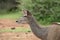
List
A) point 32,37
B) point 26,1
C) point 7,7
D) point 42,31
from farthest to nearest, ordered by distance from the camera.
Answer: point 7,7
point 26,1
point 32,37
point 42,31

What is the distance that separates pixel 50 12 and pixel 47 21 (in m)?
0.63

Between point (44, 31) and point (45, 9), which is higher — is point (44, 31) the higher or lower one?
the higher one

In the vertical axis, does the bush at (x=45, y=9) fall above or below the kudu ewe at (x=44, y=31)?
below

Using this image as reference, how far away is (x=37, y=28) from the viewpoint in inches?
338

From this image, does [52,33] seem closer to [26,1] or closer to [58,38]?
[58,38]

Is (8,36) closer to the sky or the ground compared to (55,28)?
closer to the ground

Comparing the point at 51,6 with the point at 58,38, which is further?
the point at 51,6

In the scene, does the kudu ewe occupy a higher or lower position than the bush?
higher

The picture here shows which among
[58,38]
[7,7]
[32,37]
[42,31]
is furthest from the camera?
[7,7]

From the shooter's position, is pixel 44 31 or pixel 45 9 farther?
pixel 45 9

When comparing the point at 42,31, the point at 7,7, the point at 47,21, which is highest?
the point at 42,31

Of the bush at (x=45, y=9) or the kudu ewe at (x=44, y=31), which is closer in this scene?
the kudu ewe at (x=44, y=31)

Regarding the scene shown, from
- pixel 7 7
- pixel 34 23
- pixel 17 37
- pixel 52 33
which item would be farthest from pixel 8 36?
pixel 7 7

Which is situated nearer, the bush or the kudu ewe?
the kudu ewe
